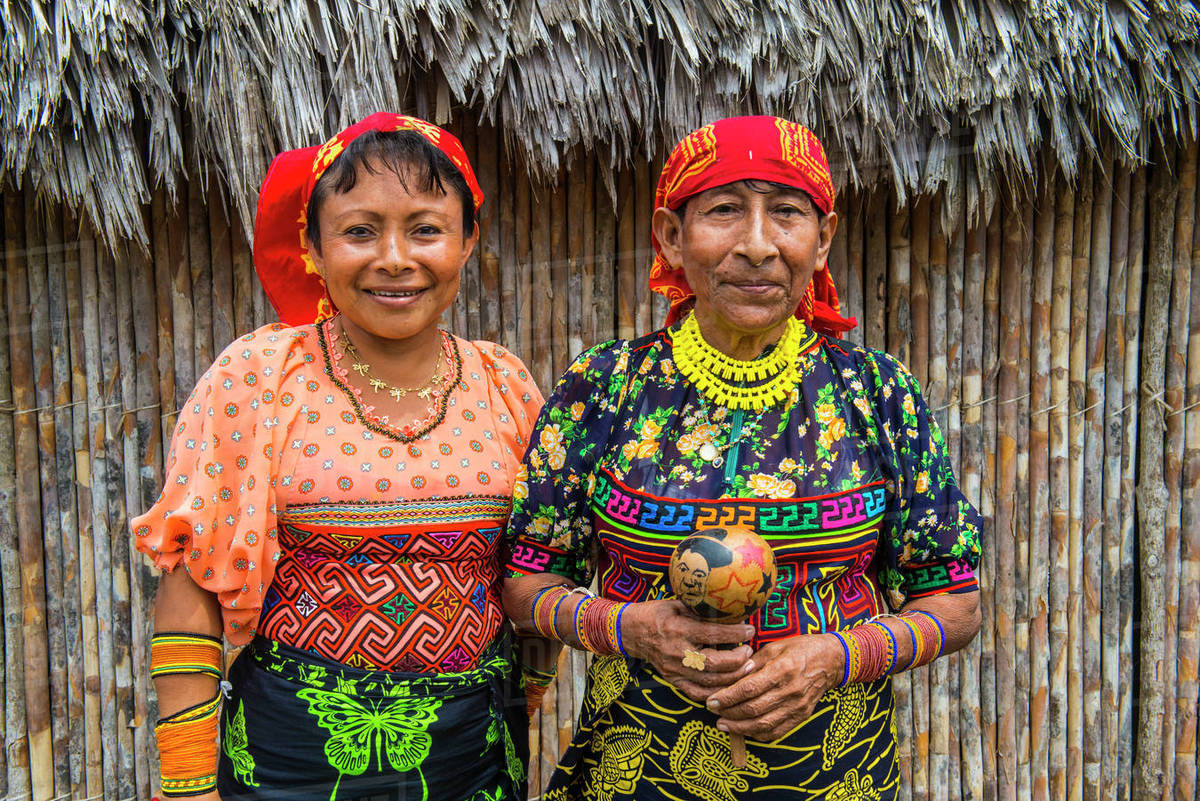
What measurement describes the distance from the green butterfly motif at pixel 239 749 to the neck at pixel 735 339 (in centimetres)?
135

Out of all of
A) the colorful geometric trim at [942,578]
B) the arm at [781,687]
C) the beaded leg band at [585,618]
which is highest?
the colorful geometric trim at [942,578]

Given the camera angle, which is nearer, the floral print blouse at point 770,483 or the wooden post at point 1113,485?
the floral print blouse at point 770,483

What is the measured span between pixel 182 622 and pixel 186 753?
0.89ft

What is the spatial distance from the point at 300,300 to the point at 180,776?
1.13m

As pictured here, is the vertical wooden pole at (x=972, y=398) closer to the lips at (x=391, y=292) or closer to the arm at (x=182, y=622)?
the lips at (x=391, y=292)

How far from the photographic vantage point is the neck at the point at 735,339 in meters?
1.90

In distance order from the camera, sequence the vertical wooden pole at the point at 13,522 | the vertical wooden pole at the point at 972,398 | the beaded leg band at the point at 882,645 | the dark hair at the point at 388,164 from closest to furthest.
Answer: the beaded leg band at the point at 882,645 → the dark hair at the point at 388,164 → the vertical wooden pole at the point at 13,522 → the vertical wooden pole at the point at 972,398

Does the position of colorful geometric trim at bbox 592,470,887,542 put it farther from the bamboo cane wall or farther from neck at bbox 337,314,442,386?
the bamboo cane wall

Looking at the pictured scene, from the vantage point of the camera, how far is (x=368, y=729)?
182 centimetres

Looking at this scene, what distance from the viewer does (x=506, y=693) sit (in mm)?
2047

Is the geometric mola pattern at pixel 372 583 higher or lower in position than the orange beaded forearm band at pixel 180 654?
higher

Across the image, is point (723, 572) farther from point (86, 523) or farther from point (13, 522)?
point (13, 522)

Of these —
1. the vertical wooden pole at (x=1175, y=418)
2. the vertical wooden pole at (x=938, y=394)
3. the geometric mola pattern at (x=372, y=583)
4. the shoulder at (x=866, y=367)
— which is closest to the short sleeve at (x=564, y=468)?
the geometric mola pattern at (x=372, y=583)

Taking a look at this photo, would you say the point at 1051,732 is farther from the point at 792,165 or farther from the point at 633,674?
the point at 792,165
